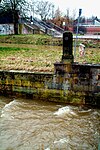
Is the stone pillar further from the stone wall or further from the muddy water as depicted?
the muddy water

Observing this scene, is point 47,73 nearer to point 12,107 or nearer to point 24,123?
point 12,107

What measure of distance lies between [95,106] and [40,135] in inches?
149

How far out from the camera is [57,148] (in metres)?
7.70

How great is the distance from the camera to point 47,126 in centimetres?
920

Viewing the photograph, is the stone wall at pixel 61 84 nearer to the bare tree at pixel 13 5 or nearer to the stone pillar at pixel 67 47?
the stone pillar at pixel 67 47

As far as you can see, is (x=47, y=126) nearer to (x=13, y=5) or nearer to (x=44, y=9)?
(x=13, y=5)

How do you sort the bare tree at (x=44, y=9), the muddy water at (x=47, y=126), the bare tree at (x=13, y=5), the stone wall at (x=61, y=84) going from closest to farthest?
the muddy water at (x=47, y=126)
the stone wall at (x=61, y=84)
the bare tree at (x=13, y=5)
the bare tree at (x=44, y=9)

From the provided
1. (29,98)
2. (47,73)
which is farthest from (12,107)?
(47,73)

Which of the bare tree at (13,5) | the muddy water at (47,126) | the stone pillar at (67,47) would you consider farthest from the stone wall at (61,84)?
the bare tree at (13,5)

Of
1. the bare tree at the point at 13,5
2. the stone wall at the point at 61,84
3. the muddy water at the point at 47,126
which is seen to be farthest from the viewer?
the bare tree at the point at 13,5

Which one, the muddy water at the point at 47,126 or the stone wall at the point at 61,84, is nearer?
the muddy water at the point at 47,126

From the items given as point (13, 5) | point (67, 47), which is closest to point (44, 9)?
point (13, 5)

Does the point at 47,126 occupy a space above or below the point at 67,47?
below

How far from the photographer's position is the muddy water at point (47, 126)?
7945 millimetres
